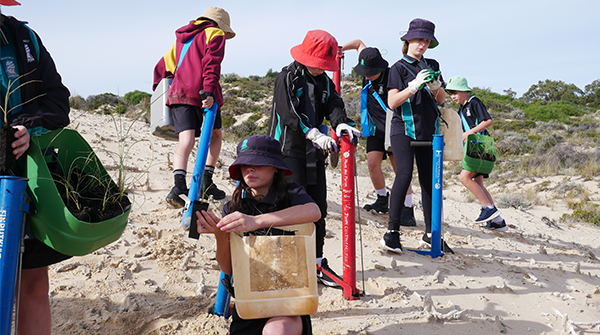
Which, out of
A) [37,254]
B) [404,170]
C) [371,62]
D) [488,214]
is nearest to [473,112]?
[488,214]

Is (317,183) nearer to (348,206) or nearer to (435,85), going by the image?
(348,206)

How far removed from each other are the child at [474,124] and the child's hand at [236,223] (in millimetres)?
4554

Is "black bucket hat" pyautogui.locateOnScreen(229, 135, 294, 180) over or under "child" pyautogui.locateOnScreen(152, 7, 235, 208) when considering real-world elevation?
under

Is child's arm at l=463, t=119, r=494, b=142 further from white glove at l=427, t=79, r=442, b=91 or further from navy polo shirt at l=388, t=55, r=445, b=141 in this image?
white glove at l=427, t=79, r=442, b=91

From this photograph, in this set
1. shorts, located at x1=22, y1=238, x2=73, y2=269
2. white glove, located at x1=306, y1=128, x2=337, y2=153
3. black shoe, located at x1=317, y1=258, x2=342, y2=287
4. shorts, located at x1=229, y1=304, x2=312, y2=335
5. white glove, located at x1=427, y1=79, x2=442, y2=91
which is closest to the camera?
shorts, located at x1=22, y1=238, x2=73, y2=269

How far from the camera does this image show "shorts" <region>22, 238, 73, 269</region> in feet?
5.63

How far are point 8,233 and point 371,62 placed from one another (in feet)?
14.0

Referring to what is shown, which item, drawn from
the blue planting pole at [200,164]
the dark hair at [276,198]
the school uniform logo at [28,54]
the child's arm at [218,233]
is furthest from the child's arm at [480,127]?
the school uniform logo at [28,54]

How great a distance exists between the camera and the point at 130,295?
2873 mm

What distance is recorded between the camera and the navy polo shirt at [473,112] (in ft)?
18.6

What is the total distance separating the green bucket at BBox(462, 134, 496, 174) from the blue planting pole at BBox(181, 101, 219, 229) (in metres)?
3.64

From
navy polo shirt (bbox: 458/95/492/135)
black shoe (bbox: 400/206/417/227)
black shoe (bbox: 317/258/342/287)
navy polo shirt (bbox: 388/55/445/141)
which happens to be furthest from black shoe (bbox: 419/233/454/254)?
navy polo shirt (bbox: 458/95/492/135)

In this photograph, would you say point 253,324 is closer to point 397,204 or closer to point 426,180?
point 397,204

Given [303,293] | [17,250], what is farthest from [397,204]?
[17,250]
